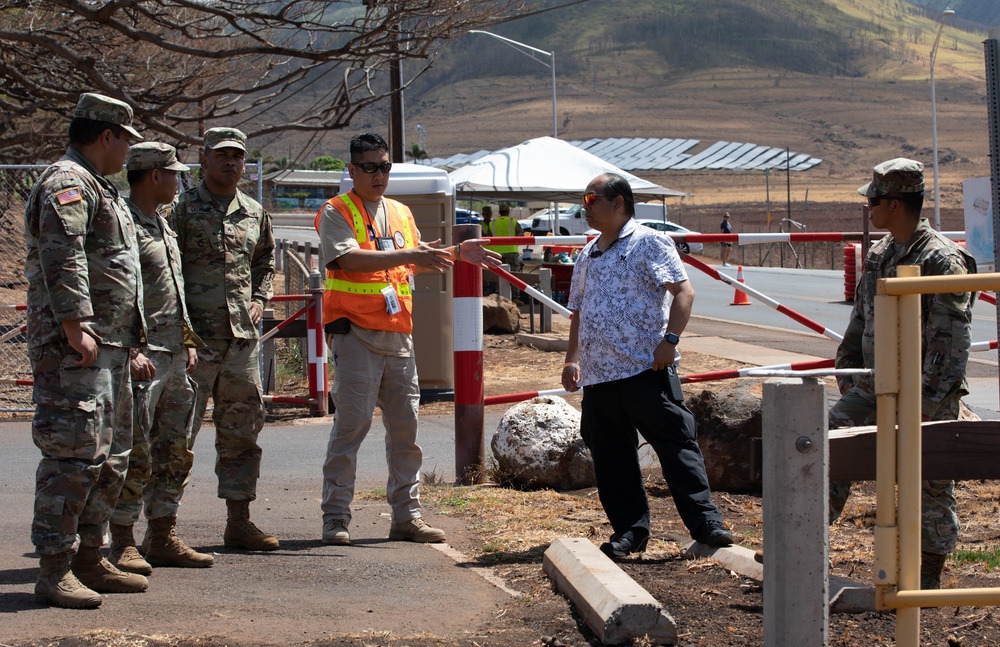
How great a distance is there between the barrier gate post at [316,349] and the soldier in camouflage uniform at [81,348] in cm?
548

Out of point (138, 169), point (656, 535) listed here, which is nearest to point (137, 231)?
point (138, 169)

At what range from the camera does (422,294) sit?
12.0m

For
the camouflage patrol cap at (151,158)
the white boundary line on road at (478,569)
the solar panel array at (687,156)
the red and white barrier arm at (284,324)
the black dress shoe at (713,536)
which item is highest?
the solar panel array at (687,156)

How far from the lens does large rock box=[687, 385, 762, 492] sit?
6926 mm

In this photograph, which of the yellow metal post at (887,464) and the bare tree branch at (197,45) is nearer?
the yellow metal post at (887,464)

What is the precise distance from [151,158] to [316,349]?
5.43 m

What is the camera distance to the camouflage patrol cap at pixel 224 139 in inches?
225

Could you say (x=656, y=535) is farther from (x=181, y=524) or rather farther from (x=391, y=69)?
(x=391, y=69)

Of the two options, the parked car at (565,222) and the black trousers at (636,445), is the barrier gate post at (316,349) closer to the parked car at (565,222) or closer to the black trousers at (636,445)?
the black trousers at (636,445)

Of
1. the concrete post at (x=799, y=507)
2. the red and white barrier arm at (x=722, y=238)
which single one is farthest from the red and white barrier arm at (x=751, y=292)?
the concrete post at (x=799, y=507)

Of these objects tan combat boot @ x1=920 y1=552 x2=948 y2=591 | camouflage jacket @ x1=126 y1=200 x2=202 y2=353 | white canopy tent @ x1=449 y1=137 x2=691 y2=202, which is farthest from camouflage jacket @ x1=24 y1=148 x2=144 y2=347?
white canopy tent @ x1=449 y1=137 x2=691 y2=202

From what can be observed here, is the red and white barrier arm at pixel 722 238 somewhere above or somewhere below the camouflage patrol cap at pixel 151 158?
below

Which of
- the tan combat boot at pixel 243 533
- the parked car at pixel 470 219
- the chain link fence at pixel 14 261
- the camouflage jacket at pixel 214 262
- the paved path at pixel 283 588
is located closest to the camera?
the paved path at pixel 283 588

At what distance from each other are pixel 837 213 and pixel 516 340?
71.6m
